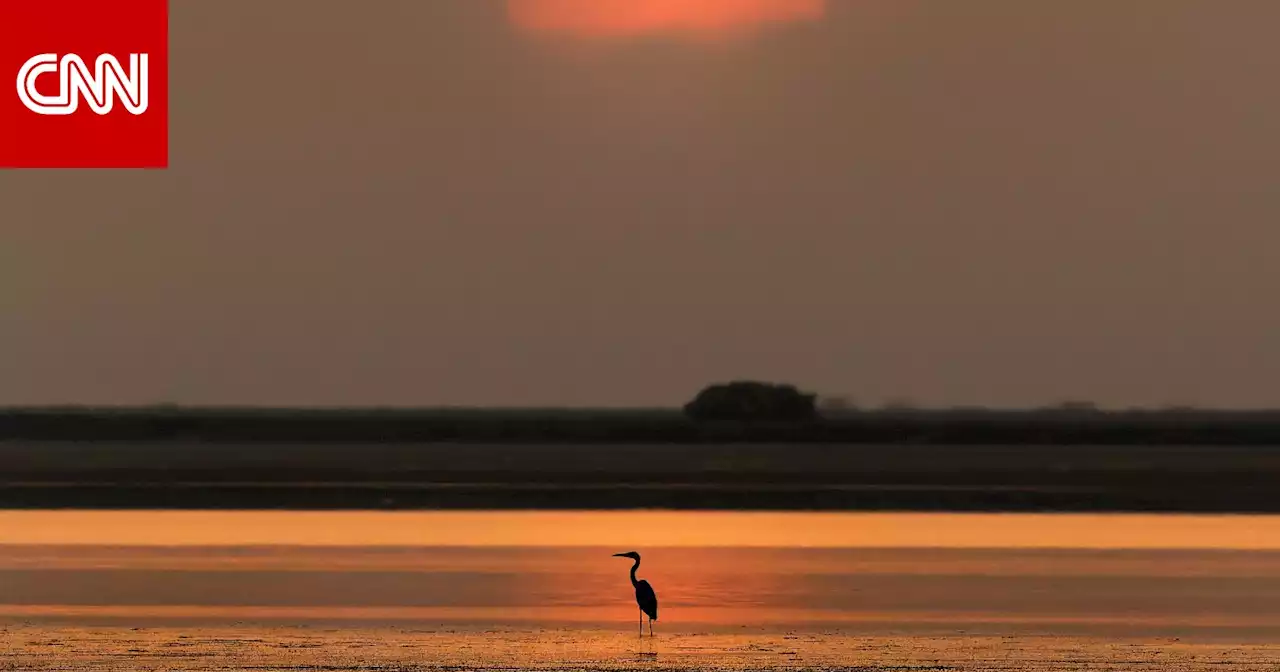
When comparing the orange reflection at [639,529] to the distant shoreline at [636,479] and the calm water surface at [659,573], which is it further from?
the distant shoreline at [636,479]

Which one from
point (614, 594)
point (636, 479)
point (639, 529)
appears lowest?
point (614, 594)

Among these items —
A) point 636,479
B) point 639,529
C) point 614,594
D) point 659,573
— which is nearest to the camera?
point 614,594

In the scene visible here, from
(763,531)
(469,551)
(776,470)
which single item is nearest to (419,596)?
(469,551)

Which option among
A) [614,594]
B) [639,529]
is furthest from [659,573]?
[639,529]

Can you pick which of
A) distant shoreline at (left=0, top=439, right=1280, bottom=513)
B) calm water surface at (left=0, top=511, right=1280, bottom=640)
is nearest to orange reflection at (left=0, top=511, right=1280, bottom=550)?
calm water surface at (left=0, top=511, right=1280, bottom=640)

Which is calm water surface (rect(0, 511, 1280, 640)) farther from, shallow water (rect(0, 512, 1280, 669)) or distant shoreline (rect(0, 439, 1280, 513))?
distant shoreline (rect(0, 439, 1280, 513))

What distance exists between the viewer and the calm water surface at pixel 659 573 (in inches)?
506

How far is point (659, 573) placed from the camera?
1603 centimetres

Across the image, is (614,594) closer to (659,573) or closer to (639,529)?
(659,573)

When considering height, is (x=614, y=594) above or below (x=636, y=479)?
below

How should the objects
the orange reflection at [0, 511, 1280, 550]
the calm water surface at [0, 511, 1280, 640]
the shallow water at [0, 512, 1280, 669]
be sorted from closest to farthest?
the shallow water at [0, 512, 1280, 669] < the calm water surface at [0, 511, 1280, 640] < the orange reflection at [0, 511, 1280, 550]

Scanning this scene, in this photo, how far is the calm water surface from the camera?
42.2ft

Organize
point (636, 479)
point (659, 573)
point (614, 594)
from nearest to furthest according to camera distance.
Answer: point (614, 594) < point (659, 573) < point (636, 479)

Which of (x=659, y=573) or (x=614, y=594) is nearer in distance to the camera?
(x=614, y=594)
